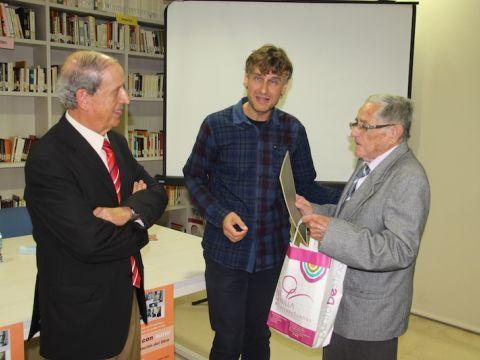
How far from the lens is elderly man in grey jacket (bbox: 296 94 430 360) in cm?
147

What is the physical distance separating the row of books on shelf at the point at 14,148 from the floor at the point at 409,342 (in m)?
1.84

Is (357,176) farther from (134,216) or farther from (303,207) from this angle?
(134,216)

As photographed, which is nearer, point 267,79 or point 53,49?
point 267,79

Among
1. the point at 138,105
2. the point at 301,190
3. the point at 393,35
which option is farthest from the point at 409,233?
the point at 138,105

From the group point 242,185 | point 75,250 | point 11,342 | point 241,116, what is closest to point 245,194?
point 242,185

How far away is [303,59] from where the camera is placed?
10.5ft

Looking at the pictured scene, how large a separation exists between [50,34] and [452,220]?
3.47 m

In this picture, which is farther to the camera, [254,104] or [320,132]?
[320,132]

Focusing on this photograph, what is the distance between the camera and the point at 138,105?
5.05 m

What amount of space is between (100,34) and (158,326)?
10.6ft

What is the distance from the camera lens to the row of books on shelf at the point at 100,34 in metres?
4.13

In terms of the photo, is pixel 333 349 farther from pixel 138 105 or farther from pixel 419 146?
pixel 138 105

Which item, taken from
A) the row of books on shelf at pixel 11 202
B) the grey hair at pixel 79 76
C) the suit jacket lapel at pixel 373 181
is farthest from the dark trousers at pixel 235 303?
the row of books on shelf at pixel 11 202

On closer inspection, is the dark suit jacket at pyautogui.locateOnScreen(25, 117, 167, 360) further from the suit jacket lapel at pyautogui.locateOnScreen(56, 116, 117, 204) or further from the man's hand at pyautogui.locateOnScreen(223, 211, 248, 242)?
the man's hand at pyautogui.locateOnScreen(223, 211, 248, 242)
